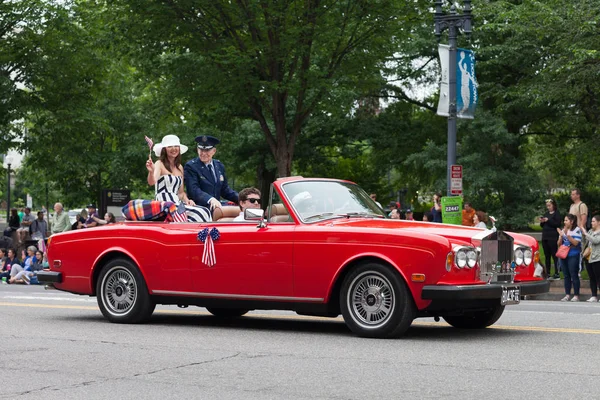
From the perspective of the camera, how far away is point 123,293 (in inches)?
444

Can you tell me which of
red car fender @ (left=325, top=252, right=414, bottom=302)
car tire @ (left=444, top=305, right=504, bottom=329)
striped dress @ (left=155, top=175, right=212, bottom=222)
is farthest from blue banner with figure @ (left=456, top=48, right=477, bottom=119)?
red car fender @ (left=325, top=252, right=414, bottom=302)

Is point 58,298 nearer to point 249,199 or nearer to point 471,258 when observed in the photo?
point 249,199

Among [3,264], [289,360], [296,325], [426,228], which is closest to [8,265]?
[3,264]

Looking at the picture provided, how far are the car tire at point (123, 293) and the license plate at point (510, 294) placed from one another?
3860 millimetres

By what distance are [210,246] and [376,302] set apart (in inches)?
80.5

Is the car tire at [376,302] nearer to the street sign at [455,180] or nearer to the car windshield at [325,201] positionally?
the car windshield at [325,201]

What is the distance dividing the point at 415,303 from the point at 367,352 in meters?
0.89

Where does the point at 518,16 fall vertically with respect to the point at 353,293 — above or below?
above

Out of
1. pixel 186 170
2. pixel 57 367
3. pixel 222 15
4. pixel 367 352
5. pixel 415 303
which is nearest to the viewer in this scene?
pixel 57 367

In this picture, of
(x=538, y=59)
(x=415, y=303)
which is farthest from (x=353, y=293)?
(x=538, y=59)

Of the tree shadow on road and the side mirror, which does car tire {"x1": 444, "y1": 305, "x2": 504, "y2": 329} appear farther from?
the side mirror

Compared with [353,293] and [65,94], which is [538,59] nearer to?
[65,94]

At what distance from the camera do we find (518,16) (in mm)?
27047

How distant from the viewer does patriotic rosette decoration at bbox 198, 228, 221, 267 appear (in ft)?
34.5
